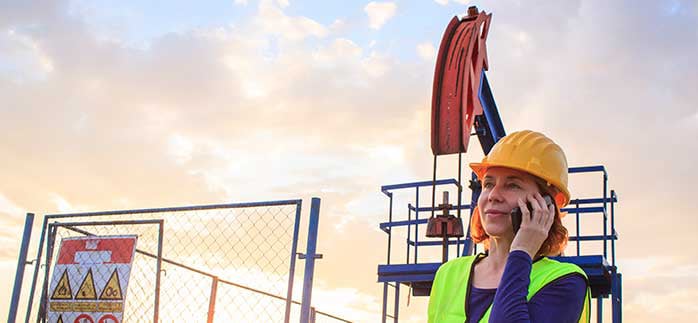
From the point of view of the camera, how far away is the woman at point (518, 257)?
2387mm

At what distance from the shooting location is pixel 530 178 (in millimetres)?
2760

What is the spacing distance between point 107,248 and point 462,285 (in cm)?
628

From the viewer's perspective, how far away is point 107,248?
816 centimetres

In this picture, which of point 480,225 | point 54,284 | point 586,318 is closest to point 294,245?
point 54,284

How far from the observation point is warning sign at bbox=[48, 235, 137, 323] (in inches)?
308

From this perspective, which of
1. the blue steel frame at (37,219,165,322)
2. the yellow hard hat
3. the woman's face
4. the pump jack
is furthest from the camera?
the pump jack

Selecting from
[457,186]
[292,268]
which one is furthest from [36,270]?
[457,186]

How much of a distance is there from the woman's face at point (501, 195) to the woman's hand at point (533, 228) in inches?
3.2

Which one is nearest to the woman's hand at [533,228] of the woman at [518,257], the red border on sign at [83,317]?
the woman at [518,257]

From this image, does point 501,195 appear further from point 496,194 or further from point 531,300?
point 531,300

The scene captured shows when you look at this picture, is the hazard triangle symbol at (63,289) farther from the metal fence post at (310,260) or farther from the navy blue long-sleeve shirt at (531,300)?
the navy blue long-sleeve shirt at (531,300)

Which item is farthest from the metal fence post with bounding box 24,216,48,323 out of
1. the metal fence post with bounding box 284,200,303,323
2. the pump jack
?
the pump jack

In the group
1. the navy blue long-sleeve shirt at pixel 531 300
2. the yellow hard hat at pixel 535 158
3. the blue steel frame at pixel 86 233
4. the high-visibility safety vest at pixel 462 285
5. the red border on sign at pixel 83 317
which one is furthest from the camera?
the red border on sign at pixel 83 317

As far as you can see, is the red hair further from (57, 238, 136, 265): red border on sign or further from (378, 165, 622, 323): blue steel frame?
(378, 165, 622, 323): blue steel frame
